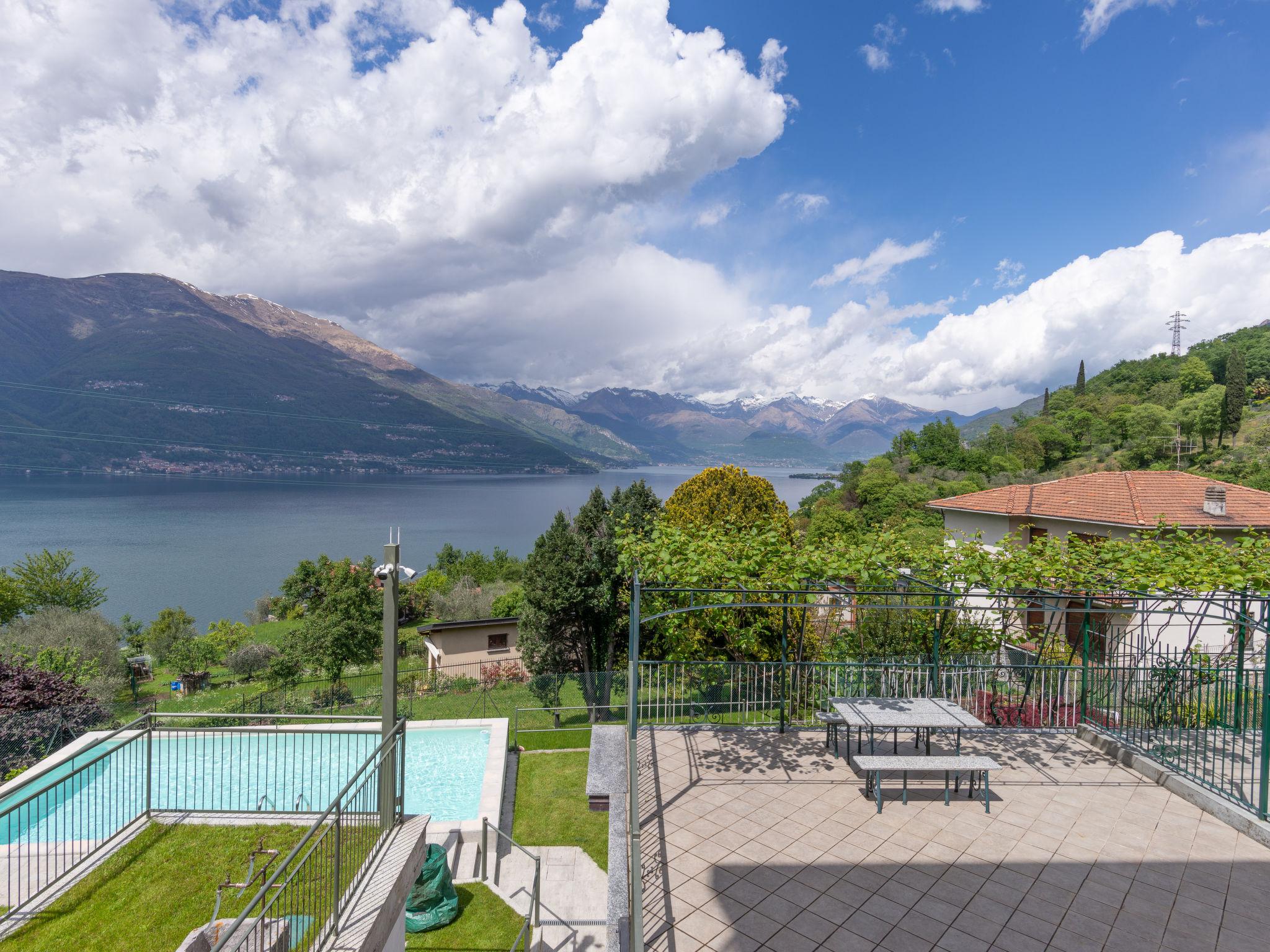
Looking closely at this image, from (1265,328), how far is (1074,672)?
328 ft

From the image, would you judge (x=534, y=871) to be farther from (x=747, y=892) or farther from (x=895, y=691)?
(x=747, y=892)

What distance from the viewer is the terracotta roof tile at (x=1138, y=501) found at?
1545 cm

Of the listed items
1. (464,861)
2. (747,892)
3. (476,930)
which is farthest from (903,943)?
(464,861)

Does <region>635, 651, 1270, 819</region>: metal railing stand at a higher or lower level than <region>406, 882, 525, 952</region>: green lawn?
higher

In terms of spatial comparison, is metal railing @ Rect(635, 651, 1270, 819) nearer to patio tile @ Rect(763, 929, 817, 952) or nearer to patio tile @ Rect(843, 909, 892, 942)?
patio tile @ Rect(843, 909, 892, 942)

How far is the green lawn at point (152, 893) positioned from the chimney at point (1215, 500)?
2065 cm

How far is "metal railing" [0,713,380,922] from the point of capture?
7.82m

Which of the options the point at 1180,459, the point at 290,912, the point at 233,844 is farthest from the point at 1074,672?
the point at 1180,459

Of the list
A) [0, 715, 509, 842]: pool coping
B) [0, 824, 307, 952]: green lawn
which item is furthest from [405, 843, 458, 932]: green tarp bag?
[0, 824, 307, 952]: green lawn

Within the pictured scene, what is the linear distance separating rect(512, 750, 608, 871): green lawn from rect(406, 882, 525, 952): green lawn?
1271mm

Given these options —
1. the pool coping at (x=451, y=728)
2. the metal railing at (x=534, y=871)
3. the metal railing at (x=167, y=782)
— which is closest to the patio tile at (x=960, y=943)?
the metal railing at (x=534, y=871)

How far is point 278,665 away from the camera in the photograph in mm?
23422

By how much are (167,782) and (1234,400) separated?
7004cm

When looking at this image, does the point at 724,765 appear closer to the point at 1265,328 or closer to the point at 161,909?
the point at 161,909
